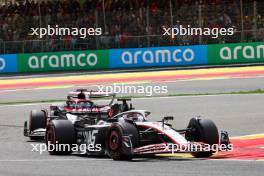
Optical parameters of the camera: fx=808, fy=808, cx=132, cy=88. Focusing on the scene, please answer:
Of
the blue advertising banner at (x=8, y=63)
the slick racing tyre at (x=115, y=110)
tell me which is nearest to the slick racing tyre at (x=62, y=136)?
the slick racing tyre at (x=115, y=110)

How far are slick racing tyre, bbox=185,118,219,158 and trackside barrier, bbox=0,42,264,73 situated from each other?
23.3 metres

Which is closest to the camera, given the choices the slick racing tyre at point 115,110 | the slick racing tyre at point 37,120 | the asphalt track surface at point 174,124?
the asphalt track surface at point 174,124

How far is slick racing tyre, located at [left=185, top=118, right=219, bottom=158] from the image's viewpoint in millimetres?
12250

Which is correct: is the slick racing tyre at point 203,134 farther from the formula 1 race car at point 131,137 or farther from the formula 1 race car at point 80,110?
the formula 1 race car at point 80,110

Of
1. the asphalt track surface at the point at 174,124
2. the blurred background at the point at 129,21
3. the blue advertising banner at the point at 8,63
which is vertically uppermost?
the blurred background at the point at 129,21

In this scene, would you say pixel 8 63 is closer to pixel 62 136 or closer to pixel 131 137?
pixel 62 136

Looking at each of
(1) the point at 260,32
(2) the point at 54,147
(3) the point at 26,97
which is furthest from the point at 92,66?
(2) the point at 54,147

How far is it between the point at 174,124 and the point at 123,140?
20.3 ft

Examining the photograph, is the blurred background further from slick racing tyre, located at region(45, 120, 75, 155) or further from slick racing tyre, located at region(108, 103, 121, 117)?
slick racing tyre, located at region(45, 120, 75, 155)

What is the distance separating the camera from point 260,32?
35469 mm

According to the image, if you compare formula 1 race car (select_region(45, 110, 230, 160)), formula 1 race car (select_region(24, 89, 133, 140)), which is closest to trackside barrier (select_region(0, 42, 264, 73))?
formula 1 race car (select_region(24, 89, 133, 140))

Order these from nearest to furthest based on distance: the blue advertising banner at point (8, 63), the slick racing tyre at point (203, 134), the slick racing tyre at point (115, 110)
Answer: the slick racing tyre at point (203, 134) → the slick racing tyre at point (115, 110) → the blue advertising banner at point (8, 63)

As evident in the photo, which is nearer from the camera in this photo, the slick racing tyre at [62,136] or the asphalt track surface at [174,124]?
the asphalt track surface at [174,124]

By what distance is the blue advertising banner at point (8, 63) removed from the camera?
37.0 metres
